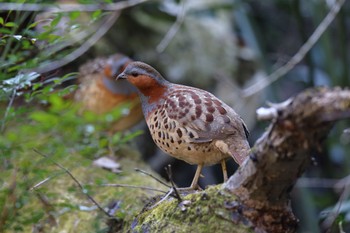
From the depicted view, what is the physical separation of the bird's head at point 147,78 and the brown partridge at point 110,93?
147 centimetres

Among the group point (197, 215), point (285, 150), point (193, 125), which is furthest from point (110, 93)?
point (285, 150)

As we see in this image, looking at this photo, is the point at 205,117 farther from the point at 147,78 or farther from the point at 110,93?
the point at 110,93

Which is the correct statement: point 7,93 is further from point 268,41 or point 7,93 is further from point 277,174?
point 268,41

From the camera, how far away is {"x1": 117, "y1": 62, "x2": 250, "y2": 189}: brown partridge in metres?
2.33

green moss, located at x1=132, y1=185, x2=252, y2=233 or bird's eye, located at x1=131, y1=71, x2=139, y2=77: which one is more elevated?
bird's eye, located at x1=131, y1=71, x2=139, y2=77

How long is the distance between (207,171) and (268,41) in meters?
2.15

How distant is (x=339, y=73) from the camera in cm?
543

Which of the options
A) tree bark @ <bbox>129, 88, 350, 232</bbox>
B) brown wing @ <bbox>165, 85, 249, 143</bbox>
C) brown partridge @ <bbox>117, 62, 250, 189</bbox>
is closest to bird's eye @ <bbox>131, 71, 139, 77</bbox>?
brown partridge @ <bbox>117, 62, 250, 189</bbox>

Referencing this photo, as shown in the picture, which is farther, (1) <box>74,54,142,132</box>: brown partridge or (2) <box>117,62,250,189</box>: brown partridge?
(1) <box>74,54,142,132</box>: brown partridge

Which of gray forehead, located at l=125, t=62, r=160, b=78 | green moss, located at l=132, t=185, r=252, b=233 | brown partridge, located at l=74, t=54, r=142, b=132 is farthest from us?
brown partridge, located at l=74, t=54, r=142, b=132

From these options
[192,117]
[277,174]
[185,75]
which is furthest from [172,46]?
[277,174]

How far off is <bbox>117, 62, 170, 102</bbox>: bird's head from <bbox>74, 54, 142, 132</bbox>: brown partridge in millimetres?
1470

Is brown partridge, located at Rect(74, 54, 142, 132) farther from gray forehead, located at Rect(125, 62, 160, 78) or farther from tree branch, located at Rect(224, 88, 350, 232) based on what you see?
tree branch, located at Rect(224, 88, 350, 232)

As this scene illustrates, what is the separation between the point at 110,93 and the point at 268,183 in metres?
2.45
